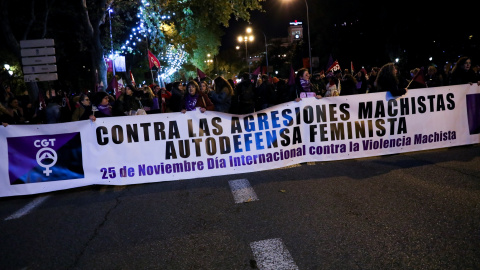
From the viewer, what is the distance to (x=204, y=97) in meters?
8.78

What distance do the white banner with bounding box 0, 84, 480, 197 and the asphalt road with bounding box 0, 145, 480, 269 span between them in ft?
1.04

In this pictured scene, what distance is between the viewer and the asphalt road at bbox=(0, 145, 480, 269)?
11.8ft

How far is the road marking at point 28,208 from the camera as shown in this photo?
563cm

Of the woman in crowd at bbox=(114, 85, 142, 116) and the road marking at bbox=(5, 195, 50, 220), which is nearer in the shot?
the road marking at bbox=(5, 195, 50, 220)

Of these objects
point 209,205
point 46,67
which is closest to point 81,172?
point 209,205

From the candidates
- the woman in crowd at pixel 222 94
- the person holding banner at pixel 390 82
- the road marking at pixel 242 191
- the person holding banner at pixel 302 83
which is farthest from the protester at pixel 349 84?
the road marking at pixel 242 191

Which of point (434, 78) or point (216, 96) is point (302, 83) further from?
point (434, 78)

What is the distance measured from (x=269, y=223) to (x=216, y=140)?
2.81 m

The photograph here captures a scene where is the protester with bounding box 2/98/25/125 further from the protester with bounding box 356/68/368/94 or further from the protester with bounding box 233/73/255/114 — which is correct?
the protester with bounding box 356/68/368/94

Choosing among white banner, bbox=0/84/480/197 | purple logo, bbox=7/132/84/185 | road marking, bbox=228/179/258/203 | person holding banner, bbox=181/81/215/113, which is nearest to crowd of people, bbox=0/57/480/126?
person holding banner, bbox=181/81/215/113

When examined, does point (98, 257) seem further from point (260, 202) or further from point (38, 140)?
point (38, 140)

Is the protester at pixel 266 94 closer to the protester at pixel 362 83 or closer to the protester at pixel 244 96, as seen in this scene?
the protester at pixel 244 96

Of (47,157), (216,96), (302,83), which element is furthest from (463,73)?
(47,157)

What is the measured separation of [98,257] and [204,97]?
532 cm
